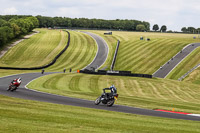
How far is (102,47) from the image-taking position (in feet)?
398

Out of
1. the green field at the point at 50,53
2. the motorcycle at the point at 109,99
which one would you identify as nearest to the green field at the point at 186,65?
the green field at the point at 50,53

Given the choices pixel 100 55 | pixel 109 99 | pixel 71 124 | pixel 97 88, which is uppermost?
pixel 71 124

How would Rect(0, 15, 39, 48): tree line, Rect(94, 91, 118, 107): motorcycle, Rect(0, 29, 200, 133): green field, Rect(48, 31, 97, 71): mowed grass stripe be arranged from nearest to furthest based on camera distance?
1. Rect(0, 29, 200, 133): green field
2. Rect(94, 91, 118, 107): motorcycle
3. Rect(48, 31, 97, 71): mowed grass stripe
4. Rect(0, 15, 39, 48): tree line

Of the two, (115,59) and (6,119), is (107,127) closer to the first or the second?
(6,119)

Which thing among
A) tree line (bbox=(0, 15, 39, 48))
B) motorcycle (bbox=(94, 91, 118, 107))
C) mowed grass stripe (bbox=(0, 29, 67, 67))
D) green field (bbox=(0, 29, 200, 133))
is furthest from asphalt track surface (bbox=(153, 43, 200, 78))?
tree line (bbox=(0, 15, 39, 48))

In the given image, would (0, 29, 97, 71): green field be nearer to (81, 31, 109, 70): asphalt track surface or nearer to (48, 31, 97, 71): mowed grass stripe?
(48, 31, 97, 71): mowed grass stripe

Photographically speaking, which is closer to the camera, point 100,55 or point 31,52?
point 100,55

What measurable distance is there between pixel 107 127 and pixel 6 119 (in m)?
5.18

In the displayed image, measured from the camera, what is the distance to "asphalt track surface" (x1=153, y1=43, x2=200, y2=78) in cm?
8109

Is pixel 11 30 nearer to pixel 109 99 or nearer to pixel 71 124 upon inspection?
pixel 109 99

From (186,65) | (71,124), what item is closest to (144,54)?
(186,65)

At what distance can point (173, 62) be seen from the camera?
90812mm

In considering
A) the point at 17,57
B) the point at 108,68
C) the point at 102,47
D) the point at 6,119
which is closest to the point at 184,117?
the point at 6,119

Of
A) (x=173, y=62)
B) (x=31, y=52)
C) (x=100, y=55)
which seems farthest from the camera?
(x=31, y=52)
